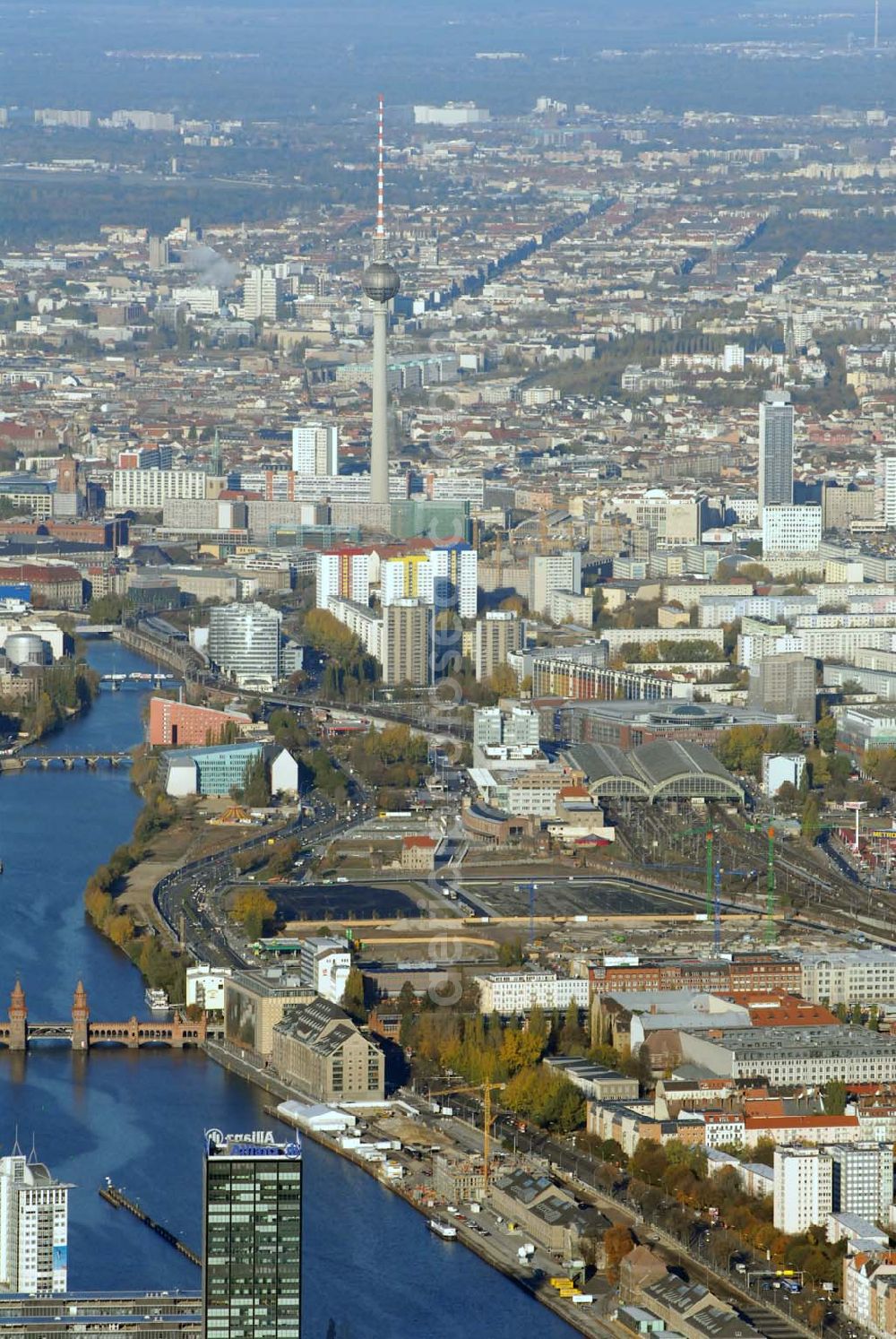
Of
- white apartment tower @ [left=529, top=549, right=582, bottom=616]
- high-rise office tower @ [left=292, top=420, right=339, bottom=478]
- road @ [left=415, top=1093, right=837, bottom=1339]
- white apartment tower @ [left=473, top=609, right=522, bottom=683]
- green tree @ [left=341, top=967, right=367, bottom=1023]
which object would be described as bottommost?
road @ [left=415, top=1093, right=837, bottom=1339]

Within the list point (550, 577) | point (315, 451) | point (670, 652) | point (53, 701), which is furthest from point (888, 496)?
point (53, 701)

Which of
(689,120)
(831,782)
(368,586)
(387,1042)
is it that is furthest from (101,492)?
(689,120)

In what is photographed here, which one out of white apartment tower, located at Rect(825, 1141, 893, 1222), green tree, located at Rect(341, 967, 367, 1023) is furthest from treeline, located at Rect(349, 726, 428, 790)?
white apartment tower, located at Rect(825, 1141, 893, 1222)

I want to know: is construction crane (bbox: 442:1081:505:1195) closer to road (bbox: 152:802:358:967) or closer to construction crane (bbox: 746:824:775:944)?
road (bbox: 152:802:358:967)

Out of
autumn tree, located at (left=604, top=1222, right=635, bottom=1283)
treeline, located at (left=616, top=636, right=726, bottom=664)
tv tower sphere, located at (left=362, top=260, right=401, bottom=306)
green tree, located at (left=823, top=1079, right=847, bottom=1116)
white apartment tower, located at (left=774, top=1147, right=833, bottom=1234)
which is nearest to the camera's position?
autumn tree, located at (left=604, top=1222, right=635, bottom=1283)

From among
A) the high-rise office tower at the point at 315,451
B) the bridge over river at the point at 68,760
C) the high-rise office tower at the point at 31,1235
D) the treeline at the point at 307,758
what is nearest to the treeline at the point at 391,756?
the treeline at the point at 307,758

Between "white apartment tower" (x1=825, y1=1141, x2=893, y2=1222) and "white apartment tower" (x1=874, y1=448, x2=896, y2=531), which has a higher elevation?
"white apartment tower" (x1=874, y1=448, x2=896, y2=531)

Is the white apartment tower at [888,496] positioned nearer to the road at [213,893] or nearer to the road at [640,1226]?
the road at [213,893]

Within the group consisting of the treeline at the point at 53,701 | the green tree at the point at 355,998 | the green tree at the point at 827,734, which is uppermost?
the treeline at the point at 53,701
